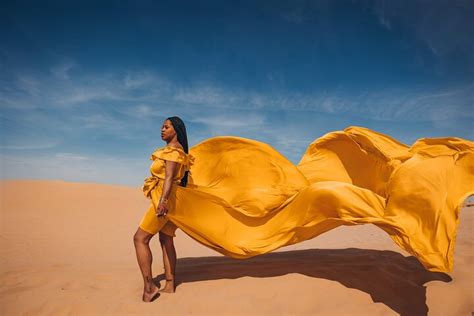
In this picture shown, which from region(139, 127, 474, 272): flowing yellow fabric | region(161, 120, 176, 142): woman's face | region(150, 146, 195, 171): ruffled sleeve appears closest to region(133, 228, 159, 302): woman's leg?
region(139, 127, 474, 272): flowing yellow fabric

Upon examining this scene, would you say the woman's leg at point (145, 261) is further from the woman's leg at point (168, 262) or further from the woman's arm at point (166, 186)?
the woman's arm at point (166, 186)

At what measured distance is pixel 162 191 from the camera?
15.1ft

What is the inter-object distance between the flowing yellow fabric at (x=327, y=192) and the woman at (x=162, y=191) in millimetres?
200

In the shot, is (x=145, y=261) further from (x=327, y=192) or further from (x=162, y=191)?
(x=327, y=192)

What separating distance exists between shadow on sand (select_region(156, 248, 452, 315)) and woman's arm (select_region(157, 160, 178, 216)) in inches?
56.9

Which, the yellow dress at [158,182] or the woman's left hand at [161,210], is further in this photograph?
the yellow dress at [158,182]

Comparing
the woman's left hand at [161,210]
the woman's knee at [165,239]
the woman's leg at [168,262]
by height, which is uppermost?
the woman's left hand at [161,210]

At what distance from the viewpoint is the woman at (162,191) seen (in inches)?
181

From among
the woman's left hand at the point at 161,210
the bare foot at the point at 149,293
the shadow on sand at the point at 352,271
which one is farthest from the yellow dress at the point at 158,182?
the shadow on sand at the point at 352,271

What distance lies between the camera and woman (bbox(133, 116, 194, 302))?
15.1 feet

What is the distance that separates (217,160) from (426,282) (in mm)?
3789

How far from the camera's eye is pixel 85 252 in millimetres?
9375

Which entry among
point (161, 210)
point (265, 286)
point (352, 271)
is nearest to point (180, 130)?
point (161, 210)

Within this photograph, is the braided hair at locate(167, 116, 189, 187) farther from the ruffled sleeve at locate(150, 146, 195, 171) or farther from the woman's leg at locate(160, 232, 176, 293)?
the woman's leg at locate(160, 232, 176, 293)
